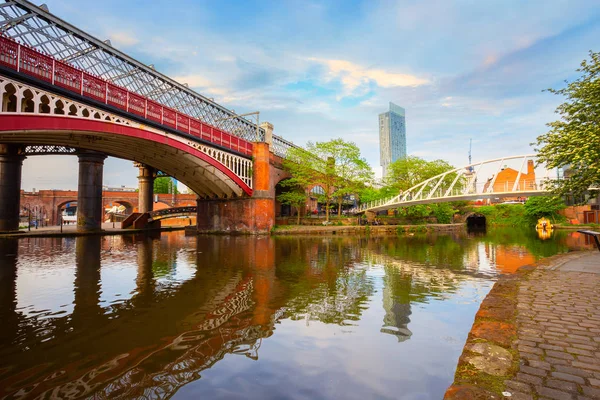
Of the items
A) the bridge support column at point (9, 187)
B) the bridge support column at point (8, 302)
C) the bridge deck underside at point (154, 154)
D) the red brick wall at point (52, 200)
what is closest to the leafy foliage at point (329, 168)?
the bridge deck underside at point (154, 154)

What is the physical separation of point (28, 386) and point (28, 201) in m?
74.3

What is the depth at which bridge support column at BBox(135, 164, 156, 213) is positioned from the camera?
4200 centimetres

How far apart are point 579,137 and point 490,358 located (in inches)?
514

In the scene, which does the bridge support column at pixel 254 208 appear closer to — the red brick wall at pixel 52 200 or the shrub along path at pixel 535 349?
the shrub along path at pixel 535 349

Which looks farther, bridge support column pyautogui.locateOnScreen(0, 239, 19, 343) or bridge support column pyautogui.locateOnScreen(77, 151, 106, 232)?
bridge support column pyautogui.locateOnScreen(77, 151, 106, 232)

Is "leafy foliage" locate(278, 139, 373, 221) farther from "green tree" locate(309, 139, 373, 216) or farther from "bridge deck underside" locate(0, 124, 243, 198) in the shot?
"bridge deck underside" locate(0, 124, 243, 198)

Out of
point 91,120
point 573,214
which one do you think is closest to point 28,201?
point 91,120

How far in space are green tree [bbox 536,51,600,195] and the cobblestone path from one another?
714 centimetres

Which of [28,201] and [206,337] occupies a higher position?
[28,201]

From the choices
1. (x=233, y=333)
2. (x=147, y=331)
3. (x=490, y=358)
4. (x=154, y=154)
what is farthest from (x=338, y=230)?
(x=490, y=358)

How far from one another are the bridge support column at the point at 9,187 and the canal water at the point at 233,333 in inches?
866

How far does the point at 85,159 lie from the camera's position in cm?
3033

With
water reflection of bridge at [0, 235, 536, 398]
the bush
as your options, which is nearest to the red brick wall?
the bush

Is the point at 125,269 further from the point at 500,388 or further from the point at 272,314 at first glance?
the point at 500,388
